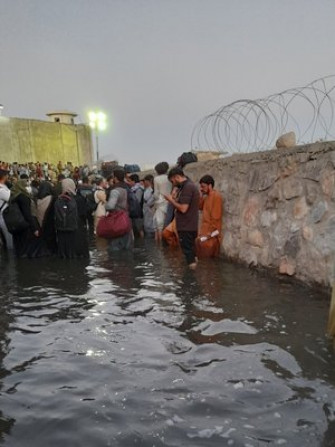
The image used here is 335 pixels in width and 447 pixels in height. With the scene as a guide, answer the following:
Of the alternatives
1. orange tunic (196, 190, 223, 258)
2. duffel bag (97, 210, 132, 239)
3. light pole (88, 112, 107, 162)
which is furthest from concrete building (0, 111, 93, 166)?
orange tunic (196, 190, 223, 258)

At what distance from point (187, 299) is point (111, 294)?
37.0 inches

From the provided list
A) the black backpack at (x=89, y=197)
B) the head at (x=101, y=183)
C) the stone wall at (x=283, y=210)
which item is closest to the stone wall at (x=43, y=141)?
the head at (x=101, y=183)

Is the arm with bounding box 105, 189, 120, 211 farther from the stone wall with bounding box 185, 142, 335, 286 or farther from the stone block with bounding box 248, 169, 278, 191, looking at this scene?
the stone block with bounding box 248, 169, 278, 191

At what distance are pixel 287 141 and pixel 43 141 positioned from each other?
3140 centimetres

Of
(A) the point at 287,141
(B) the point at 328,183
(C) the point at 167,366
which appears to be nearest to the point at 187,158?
(A) the point at 287,141

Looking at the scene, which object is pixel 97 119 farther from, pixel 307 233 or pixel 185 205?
pixel 307 233

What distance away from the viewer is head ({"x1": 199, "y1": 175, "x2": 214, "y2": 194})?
7.27 meters

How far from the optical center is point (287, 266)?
5.59 meters

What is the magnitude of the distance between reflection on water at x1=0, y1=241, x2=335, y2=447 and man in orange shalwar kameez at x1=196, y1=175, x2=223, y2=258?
176 cm

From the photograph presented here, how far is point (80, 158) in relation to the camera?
3806 cm

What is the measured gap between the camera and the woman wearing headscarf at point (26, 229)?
25.2 feet

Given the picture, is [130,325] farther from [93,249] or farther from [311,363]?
[93,249]

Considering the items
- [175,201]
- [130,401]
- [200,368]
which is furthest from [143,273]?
[130,401]

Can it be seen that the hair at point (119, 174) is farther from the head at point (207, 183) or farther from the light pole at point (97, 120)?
the light pole at point (97, 120)
